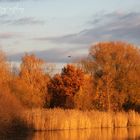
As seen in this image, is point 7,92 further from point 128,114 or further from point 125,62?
point 125,62

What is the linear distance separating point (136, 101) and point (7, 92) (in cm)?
2269

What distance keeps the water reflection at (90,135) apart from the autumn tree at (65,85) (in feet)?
51.0

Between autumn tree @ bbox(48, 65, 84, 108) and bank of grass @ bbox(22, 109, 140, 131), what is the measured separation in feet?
35.0

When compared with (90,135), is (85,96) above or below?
above

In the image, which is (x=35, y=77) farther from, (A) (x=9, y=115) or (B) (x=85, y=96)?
(A) (x=9, y=115)

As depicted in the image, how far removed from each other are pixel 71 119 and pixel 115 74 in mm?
15955

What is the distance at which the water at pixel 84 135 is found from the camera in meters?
35.6

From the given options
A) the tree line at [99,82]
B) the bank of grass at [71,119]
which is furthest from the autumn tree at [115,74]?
the bank of grass at [71,119]

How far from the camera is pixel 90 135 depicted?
37781 mm

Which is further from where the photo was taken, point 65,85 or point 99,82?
point 65,85

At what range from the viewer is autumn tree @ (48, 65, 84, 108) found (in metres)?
57.7

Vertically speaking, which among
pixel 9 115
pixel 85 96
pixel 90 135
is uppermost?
pixel 85 96

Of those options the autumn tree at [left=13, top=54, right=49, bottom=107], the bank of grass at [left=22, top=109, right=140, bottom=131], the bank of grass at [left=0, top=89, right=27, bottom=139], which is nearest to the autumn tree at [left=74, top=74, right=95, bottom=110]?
the autumn tree at [left=13, top=54, right=49, bottom=107]

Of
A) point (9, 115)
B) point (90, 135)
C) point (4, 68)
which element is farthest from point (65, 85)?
point (9, 115)
